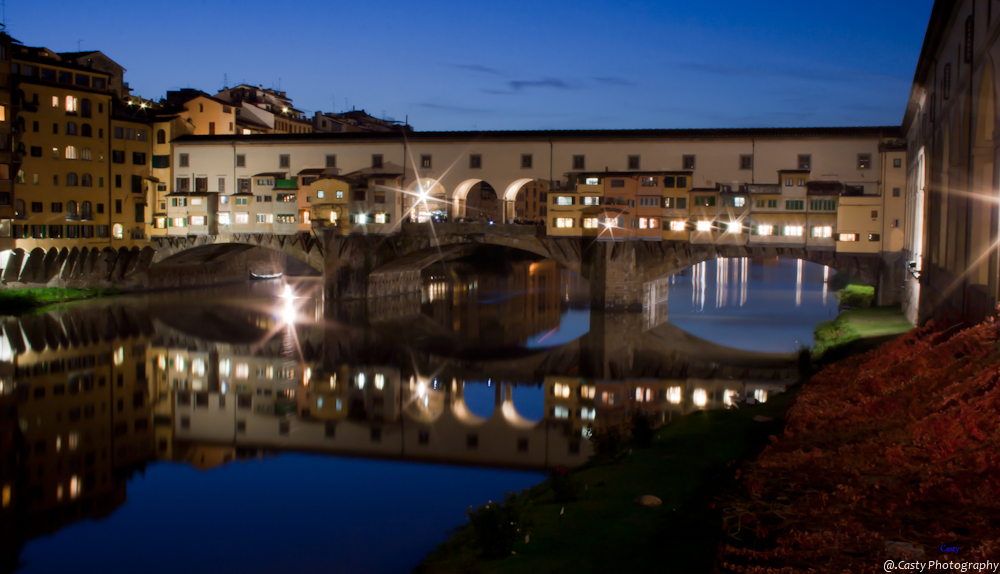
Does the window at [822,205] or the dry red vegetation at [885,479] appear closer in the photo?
the dry red vegetation at [885,479]

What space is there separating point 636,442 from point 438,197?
31.8m


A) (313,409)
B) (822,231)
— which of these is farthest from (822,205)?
(313,409)

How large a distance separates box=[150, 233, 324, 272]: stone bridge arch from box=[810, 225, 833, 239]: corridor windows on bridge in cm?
2621

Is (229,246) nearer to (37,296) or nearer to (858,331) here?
(37,296)

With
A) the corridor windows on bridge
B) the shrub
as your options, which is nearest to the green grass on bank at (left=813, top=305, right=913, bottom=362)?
the corridor windows on bridge

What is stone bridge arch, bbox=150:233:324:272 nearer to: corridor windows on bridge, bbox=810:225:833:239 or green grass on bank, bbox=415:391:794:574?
corridor windows on bridge, bbox=810:225:833:239

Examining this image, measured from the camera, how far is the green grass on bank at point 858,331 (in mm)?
20116

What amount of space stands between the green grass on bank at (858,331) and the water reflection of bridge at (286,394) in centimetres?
180

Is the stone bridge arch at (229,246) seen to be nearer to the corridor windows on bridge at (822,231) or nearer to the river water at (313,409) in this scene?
the river water at (313,409)

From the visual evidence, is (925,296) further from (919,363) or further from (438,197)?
A: (438,197)

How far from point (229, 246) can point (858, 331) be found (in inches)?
1559

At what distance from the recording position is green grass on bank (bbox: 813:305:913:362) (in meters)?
20.1

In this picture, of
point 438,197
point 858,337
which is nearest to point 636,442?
point 858,337

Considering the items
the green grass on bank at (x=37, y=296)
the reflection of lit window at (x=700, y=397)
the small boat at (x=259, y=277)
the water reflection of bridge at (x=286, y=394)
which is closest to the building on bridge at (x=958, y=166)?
the water reflection of bridge at (x=286, y=394)
